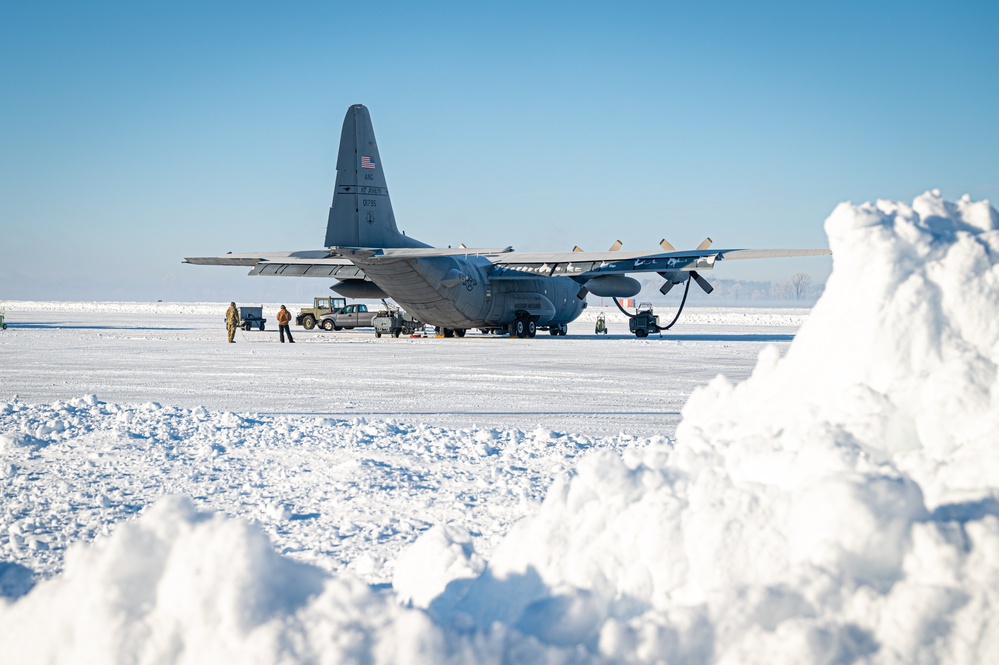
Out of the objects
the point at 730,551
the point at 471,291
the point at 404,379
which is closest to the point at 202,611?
the point at 730,551

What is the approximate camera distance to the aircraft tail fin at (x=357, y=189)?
92.8ft

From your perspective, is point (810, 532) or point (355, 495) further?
point (355, 495)

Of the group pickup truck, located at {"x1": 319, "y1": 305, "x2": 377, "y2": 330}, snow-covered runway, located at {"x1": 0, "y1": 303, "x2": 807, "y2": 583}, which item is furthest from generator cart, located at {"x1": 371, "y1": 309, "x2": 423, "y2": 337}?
snow-covered runway, located at {"x1": 0, "y1": 303, "x2": 807, "y2": 583}

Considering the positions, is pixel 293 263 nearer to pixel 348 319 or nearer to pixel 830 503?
pixel 348 319

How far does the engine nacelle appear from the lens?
33.3 m

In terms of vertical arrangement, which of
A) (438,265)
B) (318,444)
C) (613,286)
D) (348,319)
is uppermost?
(438,265)

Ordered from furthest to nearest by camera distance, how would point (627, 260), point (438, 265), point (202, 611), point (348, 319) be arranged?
point (348, 319), point (627, 260), point (438, 265), point (202, 611)

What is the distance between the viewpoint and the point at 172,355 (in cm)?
2280

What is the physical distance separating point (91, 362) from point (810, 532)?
20.3 meters

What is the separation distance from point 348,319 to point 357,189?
611 inches

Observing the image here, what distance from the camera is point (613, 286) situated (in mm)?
33500

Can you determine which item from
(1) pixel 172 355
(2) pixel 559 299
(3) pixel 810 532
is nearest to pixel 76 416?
(3) pixel 810 532

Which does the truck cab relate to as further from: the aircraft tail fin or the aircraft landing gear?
the aircraft tail fin

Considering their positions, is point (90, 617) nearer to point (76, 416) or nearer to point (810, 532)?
point (810, 532)
